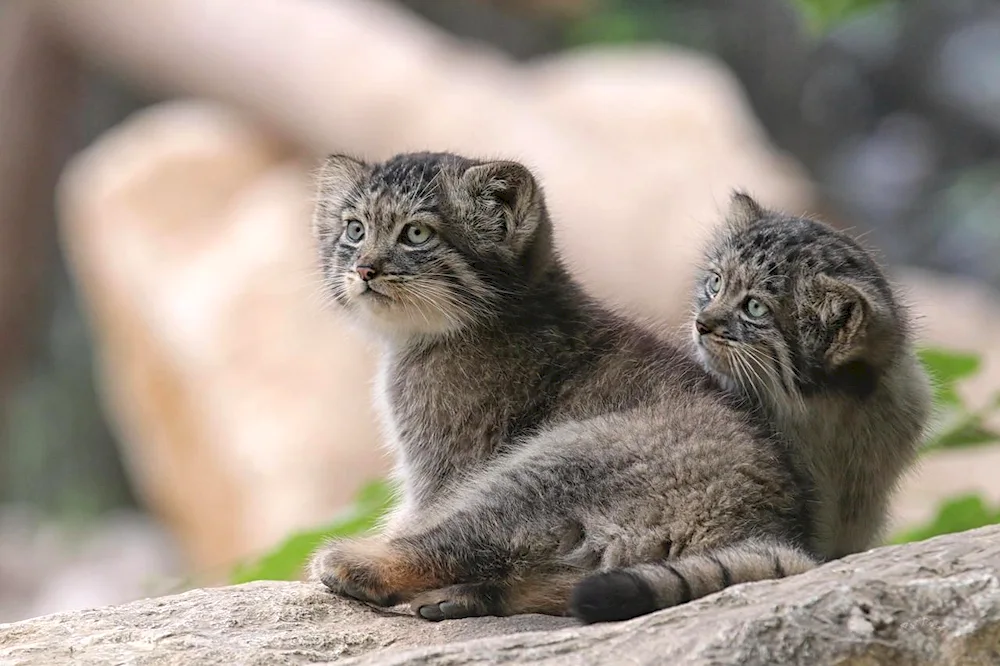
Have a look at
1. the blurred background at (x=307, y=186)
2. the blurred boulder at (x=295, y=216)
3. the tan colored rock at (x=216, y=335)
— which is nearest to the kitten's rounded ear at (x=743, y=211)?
the blurred background at (x=307, y=186)

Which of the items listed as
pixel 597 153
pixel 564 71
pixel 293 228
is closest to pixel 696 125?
pixel 597 153

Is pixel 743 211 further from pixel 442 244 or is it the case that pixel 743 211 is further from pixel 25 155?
pixel 25 155

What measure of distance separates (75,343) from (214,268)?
5392 millimetres

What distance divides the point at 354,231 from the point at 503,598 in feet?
4.58

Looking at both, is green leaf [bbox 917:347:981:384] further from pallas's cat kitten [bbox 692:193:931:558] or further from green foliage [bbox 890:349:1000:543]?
pallas's cat kitten [bbox 692:193:931:558]

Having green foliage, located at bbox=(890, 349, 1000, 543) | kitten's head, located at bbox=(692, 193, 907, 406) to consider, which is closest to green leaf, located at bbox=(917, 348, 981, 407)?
green foliage, located at bbox=(890, 349, 1000, 543)

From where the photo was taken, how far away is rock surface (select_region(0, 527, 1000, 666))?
251 cm

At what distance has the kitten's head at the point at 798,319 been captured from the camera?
11.3 ft

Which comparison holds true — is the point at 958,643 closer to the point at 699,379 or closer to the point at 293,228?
the point at 699,379

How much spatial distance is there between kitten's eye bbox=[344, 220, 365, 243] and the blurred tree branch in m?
8.11

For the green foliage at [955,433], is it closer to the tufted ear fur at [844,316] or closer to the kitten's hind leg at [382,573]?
the tufted ear fur at [844,316]

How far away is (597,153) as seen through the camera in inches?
396

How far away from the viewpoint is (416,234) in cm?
393

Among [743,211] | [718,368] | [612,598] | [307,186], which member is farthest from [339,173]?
[307,186]
